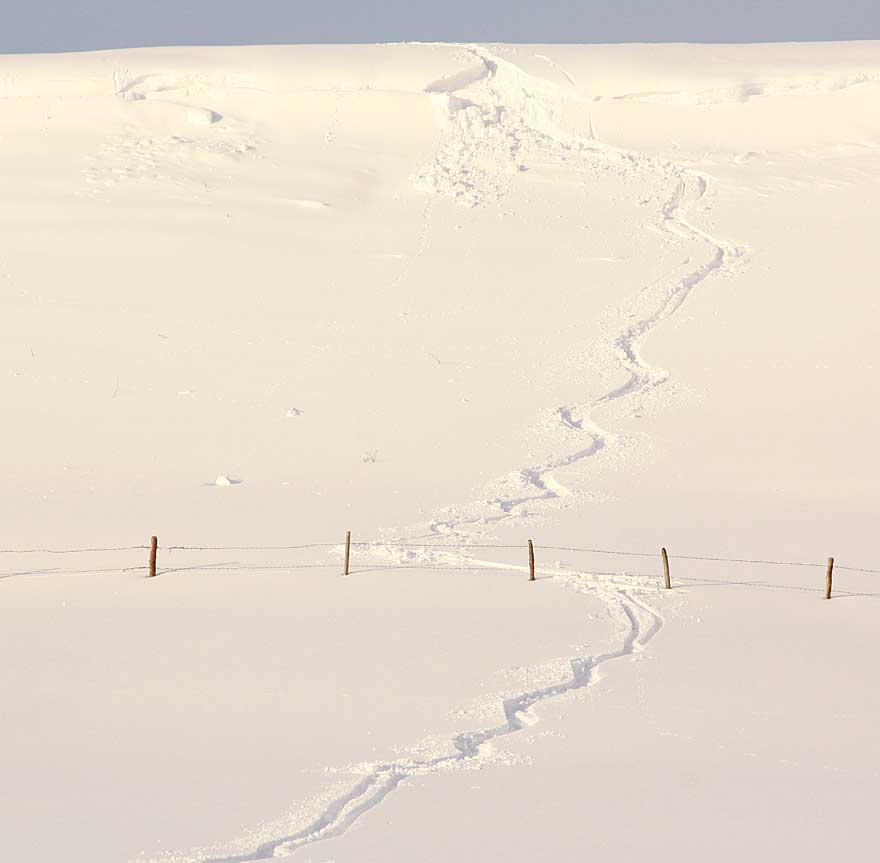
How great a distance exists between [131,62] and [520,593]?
120 ft

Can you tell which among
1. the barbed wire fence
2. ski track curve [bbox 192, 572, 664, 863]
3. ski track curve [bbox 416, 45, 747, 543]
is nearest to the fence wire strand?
the barbed wire fence

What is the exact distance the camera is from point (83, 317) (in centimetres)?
2988

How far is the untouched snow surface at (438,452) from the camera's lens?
11.0 m

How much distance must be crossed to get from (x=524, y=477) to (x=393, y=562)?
4.63 m

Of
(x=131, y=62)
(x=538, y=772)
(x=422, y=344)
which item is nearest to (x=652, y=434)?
(x=422, y=344)

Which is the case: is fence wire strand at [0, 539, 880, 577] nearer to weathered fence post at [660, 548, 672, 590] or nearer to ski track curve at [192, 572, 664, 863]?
weathered fence post at [660, 548, 672, 590]

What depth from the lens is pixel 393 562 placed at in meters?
18.2

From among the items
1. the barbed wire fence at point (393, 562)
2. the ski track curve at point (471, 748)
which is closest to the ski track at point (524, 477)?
the ski track curve at point (471, 748)

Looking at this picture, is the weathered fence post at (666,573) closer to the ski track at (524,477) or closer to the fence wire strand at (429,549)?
the ski track at (524,477)

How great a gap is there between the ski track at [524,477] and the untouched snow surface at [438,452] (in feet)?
0.24

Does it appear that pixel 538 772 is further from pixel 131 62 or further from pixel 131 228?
pixel 131 62

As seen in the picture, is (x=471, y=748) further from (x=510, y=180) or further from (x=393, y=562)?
(x=510, y=180)

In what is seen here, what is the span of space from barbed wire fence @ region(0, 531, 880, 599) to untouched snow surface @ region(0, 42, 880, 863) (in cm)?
10

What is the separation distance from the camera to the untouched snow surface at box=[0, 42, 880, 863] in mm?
10984
